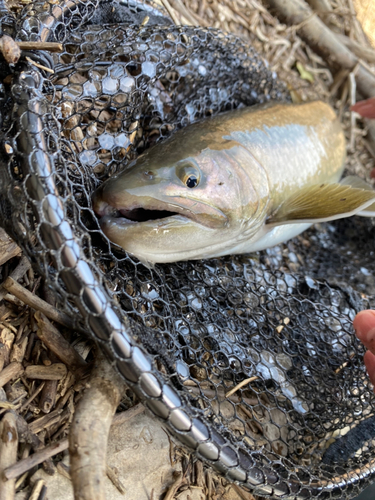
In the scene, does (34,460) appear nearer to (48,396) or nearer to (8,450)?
(8,450)

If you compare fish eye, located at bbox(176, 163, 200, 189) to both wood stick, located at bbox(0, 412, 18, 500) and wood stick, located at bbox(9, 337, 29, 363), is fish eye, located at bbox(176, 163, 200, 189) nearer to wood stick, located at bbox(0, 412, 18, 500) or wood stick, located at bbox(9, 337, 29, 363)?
wood stick, located at bbox(9, 337, 29, 363)

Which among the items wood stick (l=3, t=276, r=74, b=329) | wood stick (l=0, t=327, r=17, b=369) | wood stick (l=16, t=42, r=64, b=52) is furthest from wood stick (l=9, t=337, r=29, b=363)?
wood stick (l=16, t=42, r=64, b=52)

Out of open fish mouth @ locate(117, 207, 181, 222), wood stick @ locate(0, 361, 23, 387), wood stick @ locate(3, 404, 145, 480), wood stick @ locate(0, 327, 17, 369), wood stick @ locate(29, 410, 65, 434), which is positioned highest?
open fish mouth @ locate(117, 207, 181, 222)

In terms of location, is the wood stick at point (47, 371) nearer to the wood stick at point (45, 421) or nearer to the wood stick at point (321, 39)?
the wood stick at point (45, 421)

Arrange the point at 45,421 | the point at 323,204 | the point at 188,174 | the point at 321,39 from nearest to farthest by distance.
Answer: the point at 45,421, the point at 188,174, the point at 323,204, the point at 321,39

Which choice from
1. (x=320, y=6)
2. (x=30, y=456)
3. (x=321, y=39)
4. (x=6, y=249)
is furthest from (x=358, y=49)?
(x=30, y=456)
